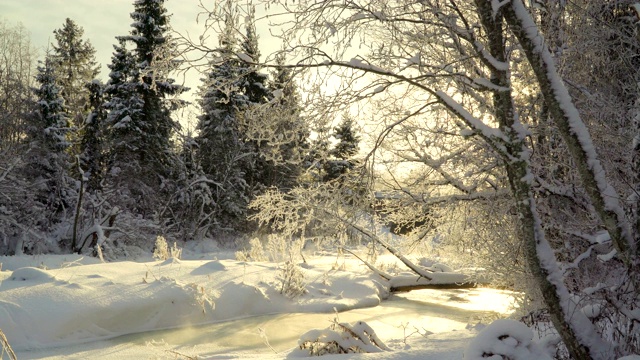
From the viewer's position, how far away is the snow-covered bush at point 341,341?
4863mm

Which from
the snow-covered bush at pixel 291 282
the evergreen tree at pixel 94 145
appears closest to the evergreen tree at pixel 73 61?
the evergreen tree at pixel 94 145

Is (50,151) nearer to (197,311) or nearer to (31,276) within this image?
(31,276)

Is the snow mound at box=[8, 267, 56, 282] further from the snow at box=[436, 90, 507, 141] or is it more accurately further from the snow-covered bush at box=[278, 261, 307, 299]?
the snow at box=[436, 90, 507, 141]

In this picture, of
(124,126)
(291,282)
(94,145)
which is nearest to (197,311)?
(291,282)

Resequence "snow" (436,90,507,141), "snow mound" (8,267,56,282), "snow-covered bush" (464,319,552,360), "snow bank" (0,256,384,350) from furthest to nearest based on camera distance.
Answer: "snow mound" (8,267,56,282), "snow bank" (0,256,384,350), "snow" (436,90,507,141), "snow-covered bush" (464,319,552,360)

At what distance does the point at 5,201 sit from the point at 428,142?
14786mm

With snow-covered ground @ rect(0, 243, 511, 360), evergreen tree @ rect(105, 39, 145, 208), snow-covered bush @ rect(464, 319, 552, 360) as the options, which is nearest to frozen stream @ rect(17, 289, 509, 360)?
snow-covered ground @ rect(0, 243, 511, 360)

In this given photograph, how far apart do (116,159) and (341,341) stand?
1867cm

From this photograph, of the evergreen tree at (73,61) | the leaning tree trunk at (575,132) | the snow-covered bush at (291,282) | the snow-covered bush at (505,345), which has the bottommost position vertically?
the snow-covered bush at (291,282)

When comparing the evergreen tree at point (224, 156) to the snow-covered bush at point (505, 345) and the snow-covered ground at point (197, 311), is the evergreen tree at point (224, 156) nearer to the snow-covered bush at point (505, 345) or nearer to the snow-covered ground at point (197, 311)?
the snow-covered ground at point (197, 311)

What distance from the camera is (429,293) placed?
1308 cm

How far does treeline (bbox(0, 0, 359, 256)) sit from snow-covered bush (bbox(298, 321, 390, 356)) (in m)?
9.92

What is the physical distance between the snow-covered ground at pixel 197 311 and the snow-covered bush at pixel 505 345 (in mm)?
811

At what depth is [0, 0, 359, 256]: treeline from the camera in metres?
16.5
